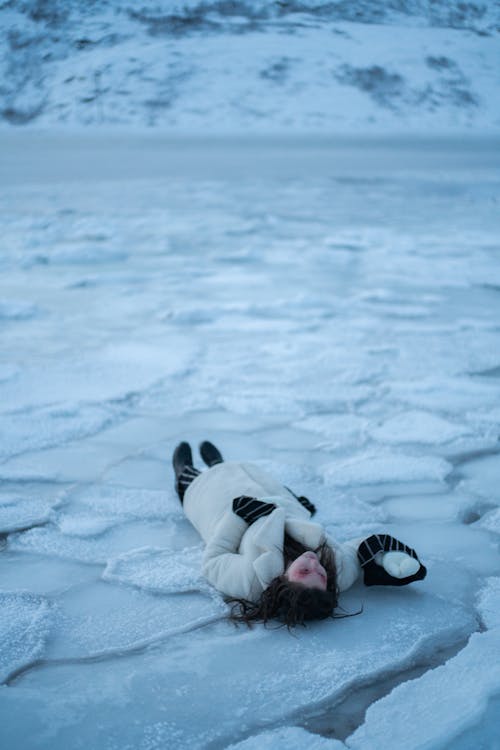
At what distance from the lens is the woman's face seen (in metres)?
1.53

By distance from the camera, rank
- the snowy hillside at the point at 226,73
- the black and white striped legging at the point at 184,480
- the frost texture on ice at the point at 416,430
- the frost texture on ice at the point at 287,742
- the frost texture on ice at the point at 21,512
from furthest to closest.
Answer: the snowy hillside at the point at 226,73 → the frost texture on ice at the point at 416,430 → the black and white striped legging at the point at 184,480 → the frost texture on ice at the point at 21,512 → the frost texture on ice at the point at 287,742

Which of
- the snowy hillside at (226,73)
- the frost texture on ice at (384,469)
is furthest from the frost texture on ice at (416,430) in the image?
the snowy hillside at (226,73)

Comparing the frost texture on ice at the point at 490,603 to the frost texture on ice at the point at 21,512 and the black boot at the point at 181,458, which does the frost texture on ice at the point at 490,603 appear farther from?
the frost texture on ice at the point at 21,512

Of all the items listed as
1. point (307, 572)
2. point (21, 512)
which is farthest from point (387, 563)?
point (21, 512)

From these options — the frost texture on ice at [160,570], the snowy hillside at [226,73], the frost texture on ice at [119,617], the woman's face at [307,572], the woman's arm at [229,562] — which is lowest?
the snowy hillside at [226,73]

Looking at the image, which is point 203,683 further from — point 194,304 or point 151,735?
point 194,304

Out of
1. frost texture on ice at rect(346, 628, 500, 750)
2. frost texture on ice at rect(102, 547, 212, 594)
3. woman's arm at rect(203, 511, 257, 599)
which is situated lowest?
frost texture on ice at rect(102, 547, 212, 594)

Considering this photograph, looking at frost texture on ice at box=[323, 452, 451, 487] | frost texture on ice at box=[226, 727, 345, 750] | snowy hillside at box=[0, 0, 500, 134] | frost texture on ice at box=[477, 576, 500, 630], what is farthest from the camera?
snowy hillside at box=[0, 0, 500, 134]

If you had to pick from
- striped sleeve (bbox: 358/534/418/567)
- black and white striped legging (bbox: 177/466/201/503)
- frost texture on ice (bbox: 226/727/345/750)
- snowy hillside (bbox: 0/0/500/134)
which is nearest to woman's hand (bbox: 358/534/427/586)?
striped sleeve (bbox: 358/534/418/567)

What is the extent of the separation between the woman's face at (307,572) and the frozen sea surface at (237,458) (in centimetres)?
10

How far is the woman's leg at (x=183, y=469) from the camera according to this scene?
2.08m

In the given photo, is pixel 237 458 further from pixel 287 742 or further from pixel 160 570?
pixel 287 742

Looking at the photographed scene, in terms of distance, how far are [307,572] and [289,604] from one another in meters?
0.07

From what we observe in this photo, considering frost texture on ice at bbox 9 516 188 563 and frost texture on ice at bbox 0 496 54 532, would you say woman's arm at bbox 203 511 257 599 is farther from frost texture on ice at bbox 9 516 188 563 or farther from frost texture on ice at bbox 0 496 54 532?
frost texture on ice at bbox 0 496 54 532
